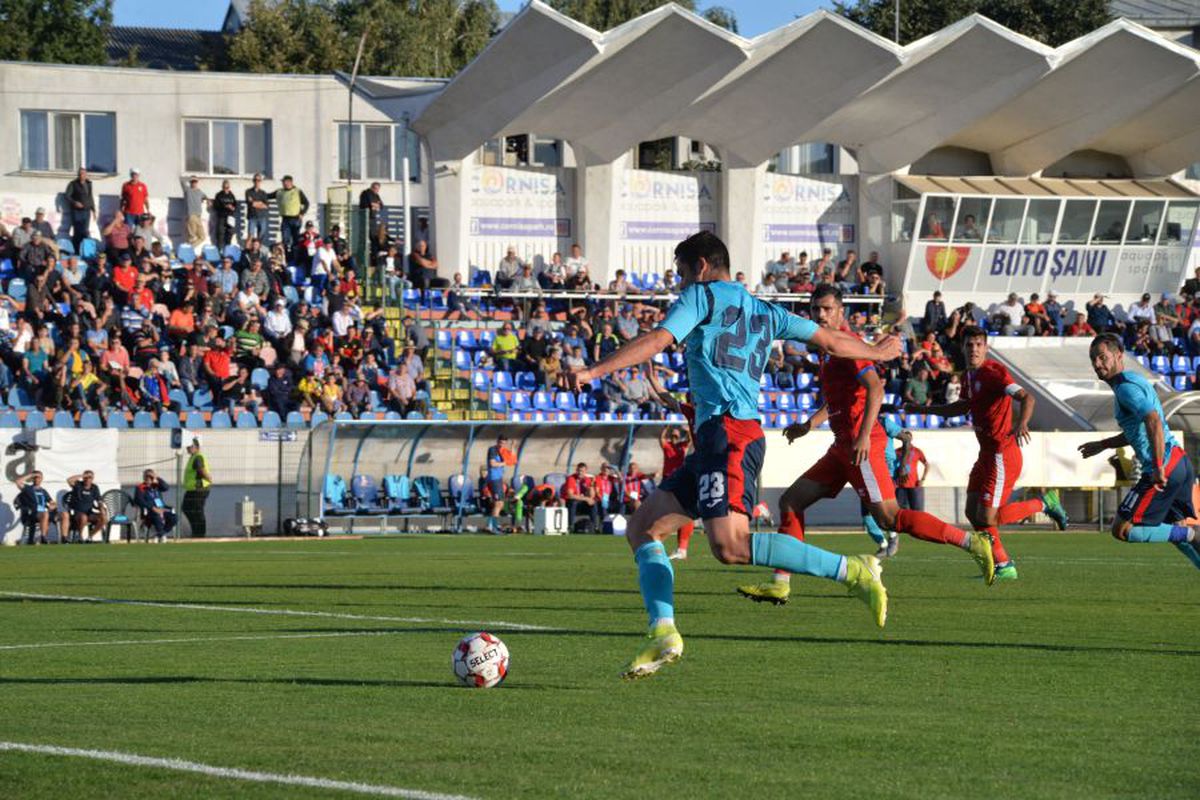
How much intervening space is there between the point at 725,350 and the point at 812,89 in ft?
112

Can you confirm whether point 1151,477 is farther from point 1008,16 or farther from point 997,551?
point 1008,16

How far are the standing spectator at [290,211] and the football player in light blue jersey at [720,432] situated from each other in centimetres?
3007

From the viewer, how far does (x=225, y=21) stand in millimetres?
81250

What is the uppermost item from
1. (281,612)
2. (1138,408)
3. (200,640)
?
(1138,408)

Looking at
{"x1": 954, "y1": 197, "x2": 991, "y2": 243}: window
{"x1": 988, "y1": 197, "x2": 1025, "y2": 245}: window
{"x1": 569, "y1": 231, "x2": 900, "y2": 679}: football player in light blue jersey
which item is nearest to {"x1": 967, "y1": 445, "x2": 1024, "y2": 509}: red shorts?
{"x1": 569, "y1": 231, "x2": 900, "y2": 679}: football player in light blue jersey

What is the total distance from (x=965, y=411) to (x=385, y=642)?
21.0ft

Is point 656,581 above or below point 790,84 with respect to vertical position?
below

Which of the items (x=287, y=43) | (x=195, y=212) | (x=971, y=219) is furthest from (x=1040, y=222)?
(x=287, y=43)

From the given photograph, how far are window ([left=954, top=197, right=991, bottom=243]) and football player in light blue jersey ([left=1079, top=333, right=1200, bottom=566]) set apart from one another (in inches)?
1397

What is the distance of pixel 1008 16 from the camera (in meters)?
68.6

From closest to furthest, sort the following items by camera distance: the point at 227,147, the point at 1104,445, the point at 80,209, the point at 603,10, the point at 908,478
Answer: the point at 1104,445, the point at 908,478, the point at 80,209, the point at 227,147, the point at 603,10

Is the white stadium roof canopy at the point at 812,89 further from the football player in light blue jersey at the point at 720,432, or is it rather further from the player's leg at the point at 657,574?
the player's leg at the point at 657,574

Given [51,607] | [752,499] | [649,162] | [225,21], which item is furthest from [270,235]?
[225,21]

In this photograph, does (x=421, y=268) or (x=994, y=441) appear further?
(x=421, y=268)
